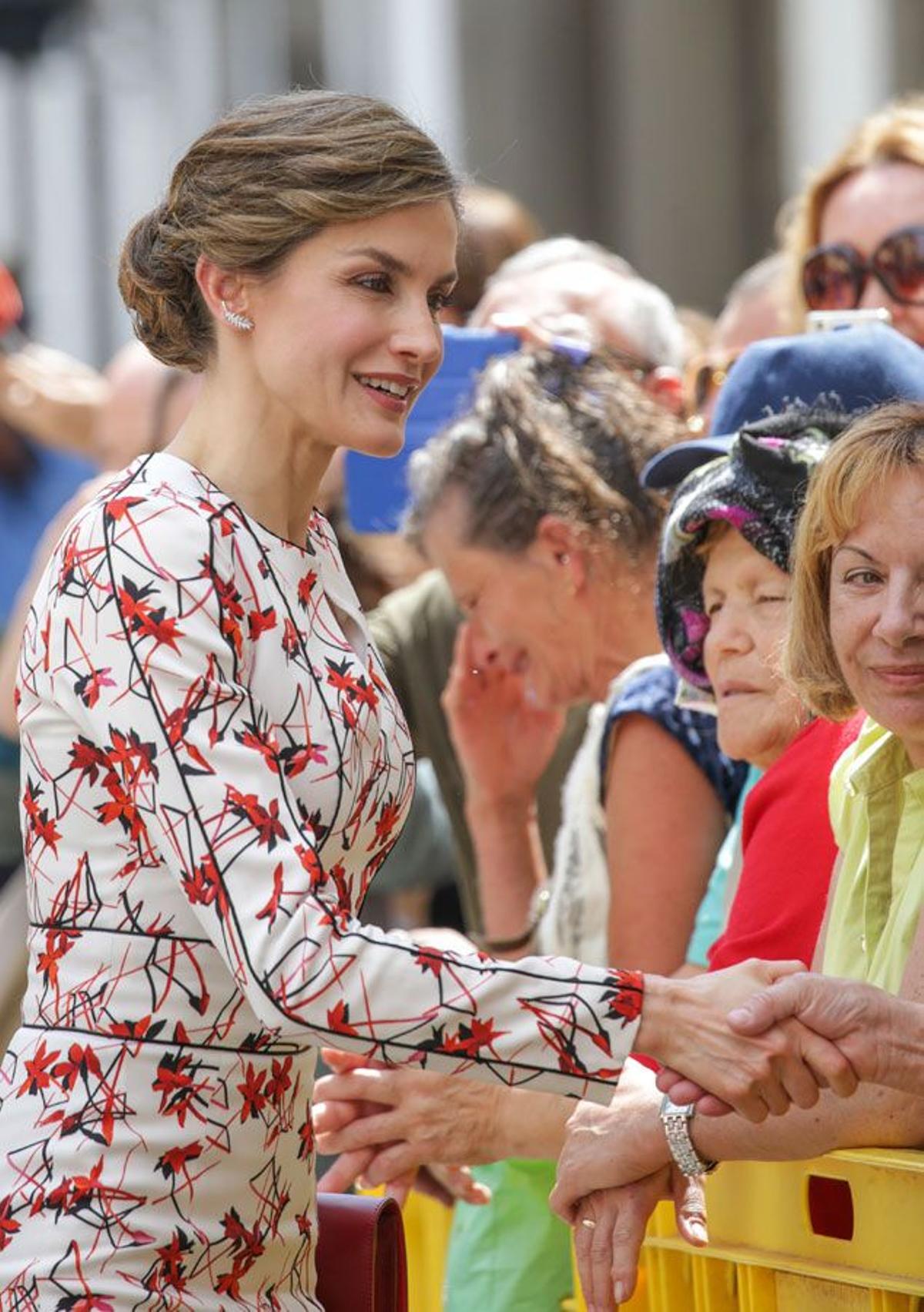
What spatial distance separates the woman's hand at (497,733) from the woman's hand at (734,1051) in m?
2.00

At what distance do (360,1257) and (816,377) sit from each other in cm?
144

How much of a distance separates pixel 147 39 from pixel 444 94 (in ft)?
15.9

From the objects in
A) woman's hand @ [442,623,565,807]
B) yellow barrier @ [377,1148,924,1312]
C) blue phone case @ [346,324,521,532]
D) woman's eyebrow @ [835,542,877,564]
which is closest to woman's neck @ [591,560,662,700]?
woman's hand @ [442,623,565,807]

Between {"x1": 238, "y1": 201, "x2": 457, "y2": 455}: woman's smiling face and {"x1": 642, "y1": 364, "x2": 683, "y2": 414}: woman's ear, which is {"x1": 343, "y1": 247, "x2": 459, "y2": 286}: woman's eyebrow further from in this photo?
{"x1": 642, "y1": 364, "x2": 683, "y2": 414}: woman's ear

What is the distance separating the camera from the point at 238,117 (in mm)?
2684

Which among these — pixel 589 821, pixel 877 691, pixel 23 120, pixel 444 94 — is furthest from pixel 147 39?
pixel 877 691

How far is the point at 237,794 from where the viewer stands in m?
2.40

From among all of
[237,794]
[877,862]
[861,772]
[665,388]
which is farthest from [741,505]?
[665,388]

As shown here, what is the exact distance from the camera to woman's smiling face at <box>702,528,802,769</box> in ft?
10.9

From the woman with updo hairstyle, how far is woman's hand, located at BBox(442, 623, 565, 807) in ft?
6.17

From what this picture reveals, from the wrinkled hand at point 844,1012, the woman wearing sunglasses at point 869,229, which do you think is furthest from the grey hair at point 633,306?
the wrinkled hand at point 844,1012

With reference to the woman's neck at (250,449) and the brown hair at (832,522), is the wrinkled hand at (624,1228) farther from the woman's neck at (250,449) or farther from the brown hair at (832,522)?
the woman's neck at (250,449)

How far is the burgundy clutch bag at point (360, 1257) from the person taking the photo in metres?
2.74

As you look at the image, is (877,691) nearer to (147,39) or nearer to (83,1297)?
(83,1297)
